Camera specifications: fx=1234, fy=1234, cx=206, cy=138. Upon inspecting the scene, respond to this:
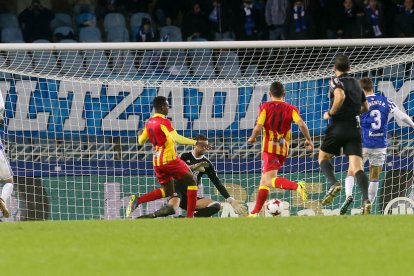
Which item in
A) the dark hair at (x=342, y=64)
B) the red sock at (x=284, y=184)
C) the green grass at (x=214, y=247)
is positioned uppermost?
the dark hair at (x=342, y=64)

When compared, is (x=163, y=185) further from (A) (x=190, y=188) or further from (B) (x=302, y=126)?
(B) (x=302, y=126)

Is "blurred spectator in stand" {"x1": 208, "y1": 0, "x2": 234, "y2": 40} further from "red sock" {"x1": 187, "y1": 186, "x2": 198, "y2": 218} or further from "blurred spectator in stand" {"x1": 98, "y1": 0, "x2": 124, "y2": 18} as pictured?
"red sock" {"x1": 187, "y1": 186, "x2": 198, "y2": 218}

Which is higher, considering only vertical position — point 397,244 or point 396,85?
point 396,85

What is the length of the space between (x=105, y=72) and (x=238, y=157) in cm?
260

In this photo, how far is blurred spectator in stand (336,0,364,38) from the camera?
2391cm

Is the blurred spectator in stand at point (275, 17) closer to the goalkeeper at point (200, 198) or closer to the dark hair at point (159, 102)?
the goalkeeper at point (200, 198)

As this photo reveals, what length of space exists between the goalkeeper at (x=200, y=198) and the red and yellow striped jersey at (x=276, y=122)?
2132mm

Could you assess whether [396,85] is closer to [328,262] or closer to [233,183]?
[233,183]

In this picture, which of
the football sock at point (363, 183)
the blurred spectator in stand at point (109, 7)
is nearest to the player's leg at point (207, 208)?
the football sock at point (363, 183)

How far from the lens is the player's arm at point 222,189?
1745cm

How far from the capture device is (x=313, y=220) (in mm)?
13133

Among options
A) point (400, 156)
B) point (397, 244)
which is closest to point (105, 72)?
point (400, 156)

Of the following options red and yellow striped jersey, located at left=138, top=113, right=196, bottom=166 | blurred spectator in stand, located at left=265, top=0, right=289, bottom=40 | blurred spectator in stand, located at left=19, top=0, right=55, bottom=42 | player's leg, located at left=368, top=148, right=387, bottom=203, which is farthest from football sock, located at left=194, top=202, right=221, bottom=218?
blurred spectator in stand, located at left=19, top=0, right=55, bottom=42

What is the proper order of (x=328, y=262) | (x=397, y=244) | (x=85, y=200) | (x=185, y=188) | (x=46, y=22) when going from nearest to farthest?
(x=328, y=262) < (x=397, y=244) < (x=185, y=188) < (x=85, y=200) < (x=46, y=22)
